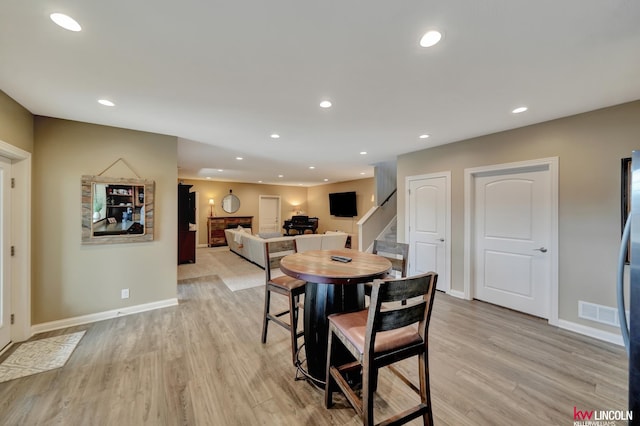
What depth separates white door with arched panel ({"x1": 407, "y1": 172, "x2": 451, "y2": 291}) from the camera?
407 centimetres

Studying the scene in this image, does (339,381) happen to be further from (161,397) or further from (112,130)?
(112,130)

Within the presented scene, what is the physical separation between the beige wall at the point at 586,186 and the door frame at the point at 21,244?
18.5 feet

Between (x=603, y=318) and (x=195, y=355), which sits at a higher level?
(x=603, y=318)

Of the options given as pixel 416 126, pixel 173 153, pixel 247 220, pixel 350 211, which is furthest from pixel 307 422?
pixel 247 220

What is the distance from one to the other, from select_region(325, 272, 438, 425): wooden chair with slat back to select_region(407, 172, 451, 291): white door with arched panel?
2.95 m

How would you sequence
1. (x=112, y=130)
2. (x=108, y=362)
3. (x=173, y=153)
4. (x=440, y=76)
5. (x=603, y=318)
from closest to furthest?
(x=440, y=76) < (x=108, y=362) < (x=603, y=318) < (x=112, y=130) < (x=173, y=153)

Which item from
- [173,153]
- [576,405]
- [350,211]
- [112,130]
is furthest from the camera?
[350,211]

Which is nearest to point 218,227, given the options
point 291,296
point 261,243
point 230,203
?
point 230,203

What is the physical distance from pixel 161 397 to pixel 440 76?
3.24 metres

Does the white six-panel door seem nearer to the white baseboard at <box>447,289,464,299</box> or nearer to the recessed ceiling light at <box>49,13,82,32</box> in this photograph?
the white baseboard at <box>447,289,464,299</box>

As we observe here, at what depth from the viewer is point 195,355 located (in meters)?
2.37

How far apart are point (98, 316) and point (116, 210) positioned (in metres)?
1.33

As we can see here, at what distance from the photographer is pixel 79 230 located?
2982mm

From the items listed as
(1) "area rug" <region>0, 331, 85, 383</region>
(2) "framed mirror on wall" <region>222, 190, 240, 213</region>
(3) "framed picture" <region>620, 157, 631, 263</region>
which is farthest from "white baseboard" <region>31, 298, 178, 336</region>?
(2) "framed mirror on wall" <region>222, 190, 240, 213</region>
